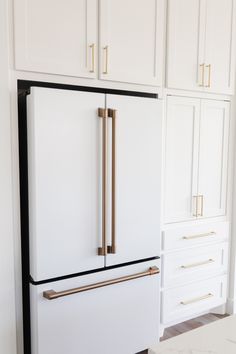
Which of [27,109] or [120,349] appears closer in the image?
[27,109]

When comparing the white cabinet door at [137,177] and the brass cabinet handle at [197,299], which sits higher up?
the white cabinet door at [137,177]

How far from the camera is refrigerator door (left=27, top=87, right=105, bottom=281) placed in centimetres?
164

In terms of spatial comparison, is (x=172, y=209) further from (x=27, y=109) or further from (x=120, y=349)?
(x=27, y=109)

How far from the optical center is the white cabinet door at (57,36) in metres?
1.64

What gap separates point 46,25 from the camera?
169cm

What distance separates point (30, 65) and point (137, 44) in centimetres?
71

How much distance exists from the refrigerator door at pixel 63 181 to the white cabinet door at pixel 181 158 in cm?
65

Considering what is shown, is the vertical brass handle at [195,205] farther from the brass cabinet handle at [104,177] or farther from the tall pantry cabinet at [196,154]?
the brass cabinet handle at [104,177]

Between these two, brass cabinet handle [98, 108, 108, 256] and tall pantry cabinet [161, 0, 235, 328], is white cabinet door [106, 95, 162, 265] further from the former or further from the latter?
tall pantry cabinet [161, 0, 235, 328]

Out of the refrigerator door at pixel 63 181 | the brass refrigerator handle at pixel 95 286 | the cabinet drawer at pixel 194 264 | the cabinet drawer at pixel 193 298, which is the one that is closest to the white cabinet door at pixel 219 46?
the refrigerator door at pixel 63 181

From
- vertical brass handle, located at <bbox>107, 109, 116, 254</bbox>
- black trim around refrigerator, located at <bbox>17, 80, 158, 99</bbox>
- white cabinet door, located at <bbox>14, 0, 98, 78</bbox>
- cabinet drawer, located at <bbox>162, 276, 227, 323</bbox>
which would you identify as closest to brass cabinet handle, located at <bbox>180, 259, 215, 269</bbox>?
cabinet drawer, located at <bbox>162, 276, 227, 323</bbox>

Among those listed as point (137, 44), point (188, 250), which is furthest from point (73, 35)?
point (188, 250)

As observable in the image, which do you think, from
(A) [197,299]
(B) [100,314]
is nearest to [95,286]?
(B) [100,314]

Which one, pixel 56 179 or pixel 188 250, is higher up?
pixel 56 179
